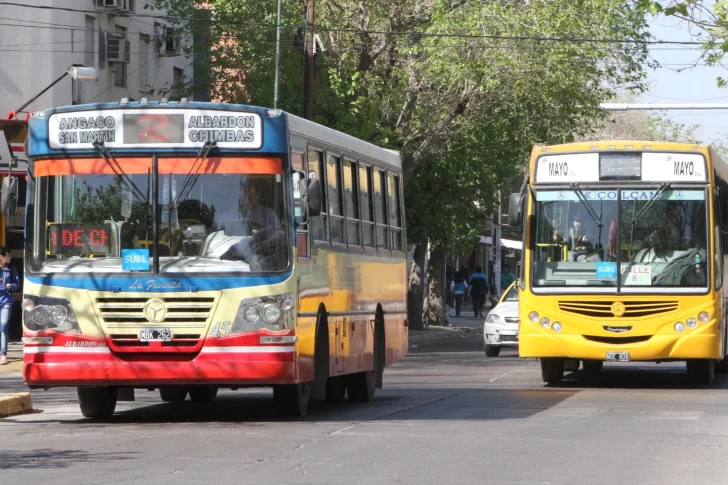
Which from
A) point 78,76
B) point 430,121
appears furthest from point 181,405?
point 430,121

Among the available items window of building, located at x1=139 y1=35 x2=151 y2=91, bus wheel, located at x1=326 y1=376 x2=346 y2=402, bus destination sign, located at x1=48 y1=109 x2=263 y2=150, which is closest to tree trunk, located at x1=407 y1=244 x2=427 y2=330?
window of building, located at x1=139 y1=35 x2=151 y2=91

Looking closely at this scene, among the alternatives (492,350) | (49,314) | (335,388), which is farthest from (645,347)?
(492,350)

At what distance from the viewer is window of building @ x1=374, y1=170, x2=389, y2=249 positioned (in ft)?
59.3

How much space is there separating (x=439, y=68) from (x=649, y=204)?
15.0 meters

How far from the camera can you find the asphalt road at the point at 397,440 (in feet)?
34.3

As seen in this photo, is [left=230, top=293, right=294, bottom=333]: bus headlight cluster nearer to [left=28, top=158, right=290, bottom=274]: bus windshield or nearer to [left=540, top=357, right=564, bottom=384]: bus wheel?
[left=28, top=158, right=290, bottom=274]: bus windshield

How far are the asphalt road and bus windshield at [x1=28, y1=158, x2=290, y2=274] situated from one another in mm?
1438

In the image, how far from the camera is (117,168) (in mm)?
14273

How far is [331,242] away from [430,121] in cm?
2149

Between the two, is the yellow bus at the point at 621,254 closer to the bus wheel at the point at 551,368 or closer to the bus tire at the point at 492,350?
the bus wheel at the point at 551,368

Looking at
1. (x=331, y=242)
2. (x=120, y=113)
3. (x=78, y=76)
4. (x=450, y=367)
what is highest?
(x=78, y=76)

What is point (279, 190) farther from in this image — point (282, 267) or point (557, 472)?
point (557, 472)

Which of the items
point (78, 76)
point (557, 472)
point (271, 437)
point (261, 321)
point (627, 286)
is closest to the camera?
point (557, 472)

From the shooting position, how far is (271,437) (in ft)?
42.3
